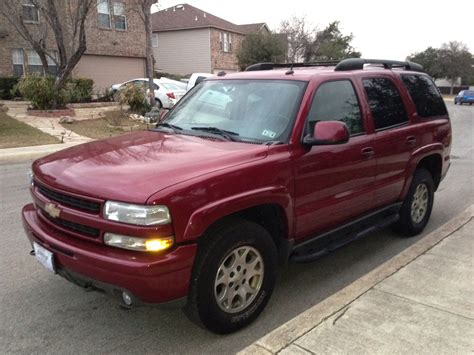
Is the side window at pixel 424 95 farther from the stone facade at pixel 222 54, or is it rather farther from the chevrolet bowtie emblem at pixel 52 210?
the stone facade at pixel 222 54

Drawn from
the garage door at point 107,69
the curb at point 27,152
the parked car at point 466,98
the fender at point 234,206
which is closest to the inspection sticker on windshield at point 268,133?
the fender at point 234,206

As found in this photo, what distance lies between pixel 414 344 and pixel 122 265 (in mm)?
1823

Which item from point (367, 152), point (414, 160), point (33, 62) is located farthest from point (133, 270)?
point (33, 62)

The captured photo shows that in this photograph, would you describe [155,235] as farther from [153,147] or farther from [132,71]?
[132,71]

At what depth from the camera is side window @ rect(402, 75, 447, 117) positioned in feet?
17.1

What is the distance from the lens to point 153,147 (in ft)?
12.0

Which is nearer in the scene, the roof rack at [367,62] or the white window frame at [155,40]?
the roof rack at [367,62]

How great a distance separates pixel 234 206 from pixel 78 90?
66.5 ft

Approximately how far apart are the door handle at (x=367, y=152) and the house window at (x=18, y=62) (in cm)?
2369

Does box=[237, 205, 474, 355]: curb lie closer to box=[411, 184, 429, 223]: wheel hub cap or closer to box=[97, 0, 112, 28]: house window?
box=[411, 184, 429, 223]: wheel hub cap

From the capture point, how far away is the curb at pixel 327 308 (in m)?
2.89

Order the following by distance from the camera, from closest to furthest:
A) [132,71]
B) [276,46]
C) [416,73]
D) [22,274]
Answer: [22,274] → [416,73] → [132,71] → [276,46]

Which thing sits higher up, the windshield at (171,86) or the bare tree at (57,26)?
the bare tree at (57,26)

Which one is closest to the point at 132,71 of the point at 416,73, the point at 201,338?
the point at 416,73
